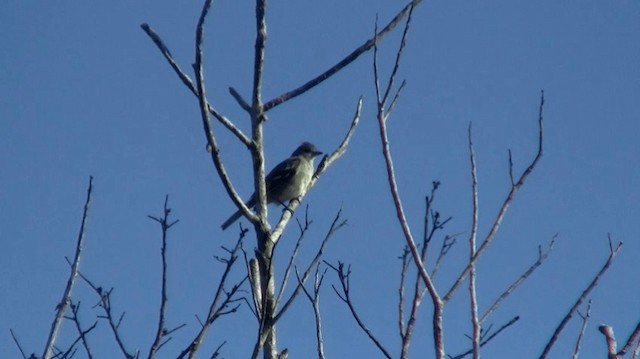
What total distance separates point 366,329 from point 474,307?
573mm

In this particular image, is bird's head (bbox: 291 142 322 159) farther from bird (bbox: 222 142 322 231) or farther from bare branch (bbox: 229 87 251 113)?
bare branch (bbox: 229 87 251 113)

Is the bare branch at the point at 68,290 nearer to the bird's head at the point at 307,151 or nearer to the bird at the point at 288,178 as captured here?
the bird at the point at 288,178

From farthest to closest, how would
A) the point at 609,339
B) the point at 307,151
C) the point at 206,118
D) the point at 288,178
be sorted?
the point at 307,151, the point at 288,178, the point at 206,118, the point at 609,339

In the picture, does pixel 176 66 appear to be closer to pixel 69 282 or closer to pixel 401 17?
pixel 401 17

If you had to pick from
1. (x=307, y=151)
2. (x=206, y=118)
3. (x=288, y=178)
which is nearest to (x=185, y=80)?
(x=206, y=118)

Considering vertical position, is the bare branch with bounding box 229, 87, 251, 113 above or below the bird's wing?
below

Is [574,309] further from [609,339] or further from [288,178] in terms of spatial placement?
[288,178]

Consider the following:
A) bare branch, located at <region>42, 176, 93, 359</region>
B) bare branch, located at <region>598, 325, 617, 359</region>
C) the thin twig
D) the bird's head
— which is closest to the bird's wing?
the bird's head

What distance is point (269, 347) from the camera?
4016mm

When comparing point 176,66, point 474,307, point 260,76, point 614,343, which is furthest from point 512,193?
point 176,66

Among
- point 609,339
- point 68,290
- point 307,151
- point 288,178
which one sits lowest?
point 609,339

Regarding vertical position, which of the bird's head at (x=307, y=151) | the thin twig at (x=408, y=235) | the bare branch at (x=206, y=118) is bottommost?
the thin twig at (x=408, y=235)

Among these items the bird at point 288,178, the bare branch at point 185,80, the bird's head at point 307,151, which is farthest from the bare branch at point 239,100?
the bird's head at point 307,151

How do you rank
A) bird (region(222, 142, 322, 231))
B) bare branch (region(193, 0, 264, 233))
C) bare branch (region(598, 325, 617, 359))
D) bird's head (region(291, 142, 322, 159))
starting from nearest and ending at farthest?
bare branch (region(598, 325, 617, 359)), bare branch (region(193, 0, 264, 233)), bird (region(222, 142, 322, 231)), bird's head (region(291, 142, 322, 159))
